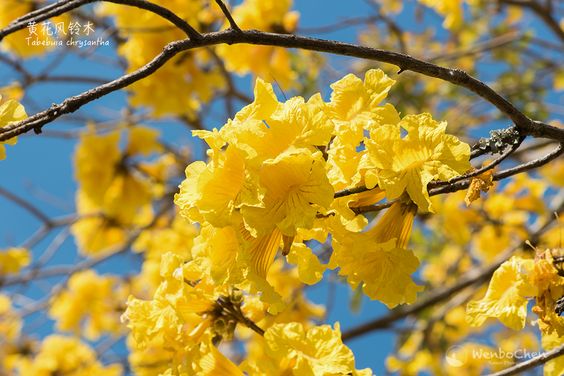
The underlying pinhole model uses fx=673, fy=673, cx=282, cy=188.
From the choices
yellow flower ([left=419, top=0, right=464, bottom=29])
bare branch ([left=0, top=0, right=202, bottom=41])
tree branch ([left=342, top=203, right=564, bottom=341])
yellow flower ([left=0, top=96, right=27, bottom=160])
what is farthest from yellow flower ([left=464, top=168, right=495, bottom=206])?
yellow flower ([left=419, top=0, right=464, bottom=29])

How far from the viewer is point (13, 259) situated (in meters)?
3.28

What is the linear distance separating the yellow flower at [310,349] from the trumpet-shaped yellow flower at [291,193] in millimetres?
330

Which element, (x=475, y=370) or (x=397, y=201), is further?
(x=475, y=370)

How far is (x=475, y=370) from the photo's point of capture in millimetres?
3965

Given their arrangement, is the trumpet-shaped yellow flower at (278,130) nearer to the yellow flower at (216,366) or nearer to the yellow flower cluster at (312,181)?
the yellow flower cluster at (312,181)

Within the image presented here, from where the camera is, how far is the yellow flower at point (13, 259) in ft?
10.8

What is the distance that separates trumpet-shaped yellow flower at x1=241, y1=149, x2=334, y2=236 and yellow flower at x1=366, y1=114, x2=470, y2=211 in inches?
3.8

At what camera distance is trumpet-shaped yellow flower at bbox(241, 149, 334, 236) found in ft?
3.08

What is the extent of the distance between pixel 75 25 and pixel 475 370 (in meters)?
2.90

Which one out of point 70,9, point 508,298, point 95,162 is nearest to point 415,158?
point 508,298

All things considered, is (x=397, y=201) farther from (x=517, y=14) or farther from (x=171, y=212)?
(x=517, y=14)

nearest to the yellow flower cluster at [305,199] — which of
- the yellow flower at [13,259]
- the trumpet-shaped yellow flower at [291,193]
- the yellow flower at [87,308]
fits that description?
the trumpet-shaped yellow flower at [291,193]

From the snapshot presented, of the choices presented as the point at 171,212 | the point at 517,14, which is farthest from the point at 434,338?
the point at 517,14

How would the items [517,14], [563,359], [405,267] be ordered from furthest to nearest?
[517,14] < [563,359] < [405,267]
